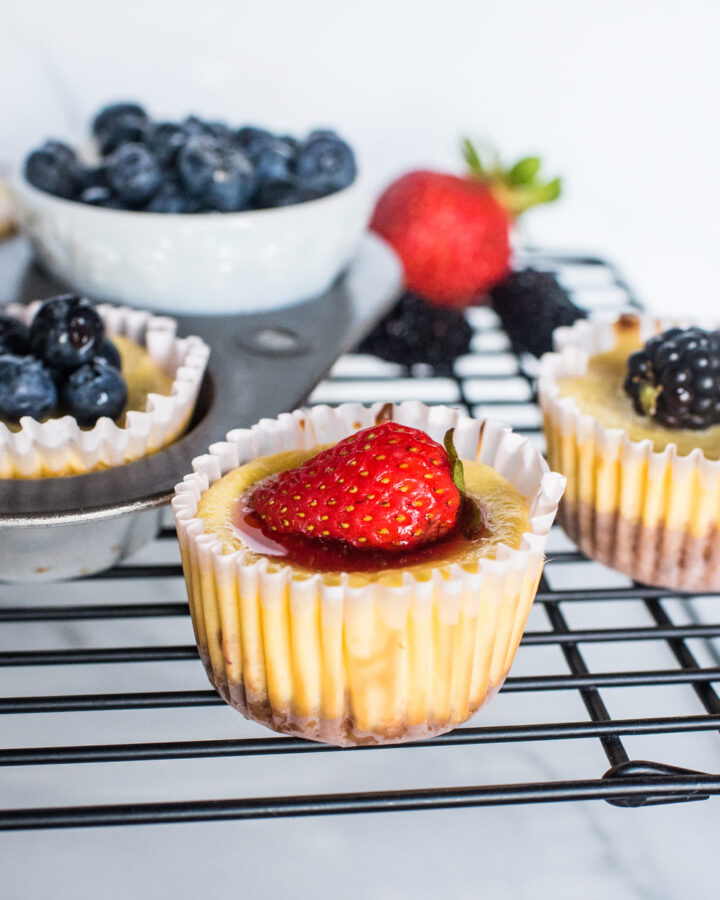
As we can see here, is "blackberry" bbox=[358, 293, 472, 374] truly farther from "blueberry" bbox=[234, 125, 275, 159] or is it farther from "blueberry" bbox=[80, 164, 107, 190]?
"blueberry" bbox=[80, 164, 107, 190]

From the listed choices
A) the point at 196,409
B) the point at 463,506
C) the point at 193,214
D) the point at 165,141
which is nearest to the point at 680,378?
the point at 463,506

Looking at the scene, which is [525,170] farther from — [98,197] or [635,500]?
[635,500]

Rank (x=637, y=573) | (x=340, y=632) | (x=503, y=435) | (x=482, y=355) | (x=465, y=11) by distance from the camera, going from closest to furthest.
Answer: (x=340, y=632) → (x=503, y=435) → (x=637, y=573) → (x=482, y=355) → (x=465, y=11)

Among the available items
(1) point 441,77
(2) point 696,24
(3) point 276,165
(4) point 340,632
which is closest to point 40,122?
(1) point 441,77

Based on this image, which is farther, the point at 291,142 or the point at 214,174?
the point at 291,142

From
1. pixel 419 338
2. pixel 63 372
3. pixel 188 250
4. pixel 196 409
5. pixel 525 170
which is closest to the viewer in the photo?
pixel 63 372

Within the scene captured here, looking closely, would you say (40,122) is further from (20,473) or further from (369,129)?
(20,473)
